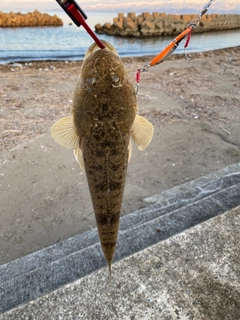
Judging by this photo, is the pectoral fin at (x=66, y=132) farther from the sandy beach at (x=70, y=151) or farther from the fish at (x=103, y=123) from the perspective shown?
the sandy beach at (x=70, y=151)

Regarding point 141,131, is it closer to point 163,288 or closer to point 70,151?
point 163,288

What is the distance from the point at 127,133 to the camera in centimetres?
163

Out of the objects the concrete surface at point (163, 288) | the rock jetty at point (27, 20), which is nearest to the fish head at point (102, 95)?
the concrete surface at point (163, 288)

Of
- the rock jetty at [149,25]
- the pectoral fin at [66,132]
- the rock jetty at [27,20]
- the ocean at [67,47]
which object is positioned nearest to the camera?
the pectoral fin at [66,132]

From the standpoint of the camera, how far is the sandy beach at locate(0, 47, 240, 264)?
4742 mm

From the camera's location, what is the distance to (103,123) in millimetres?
1560

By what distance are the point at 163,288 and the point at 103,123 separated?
1.64 meters

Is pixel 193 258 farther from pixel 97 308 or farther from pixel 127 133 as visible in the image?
pixel 127 133

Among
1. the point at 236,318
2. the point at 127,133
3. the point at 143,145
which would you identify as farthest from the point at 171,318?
the point at 127,133

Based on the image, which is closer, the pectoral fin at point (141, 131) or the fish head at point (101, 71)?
the fish head at point (101, 71)

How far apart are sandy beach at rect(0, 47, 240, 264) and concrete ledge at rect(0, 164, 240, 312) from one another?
134cm

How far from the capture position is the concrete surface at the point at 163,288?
229 centimetres

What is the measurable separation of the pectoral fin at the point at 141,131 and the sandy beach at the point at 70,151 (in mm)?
3118

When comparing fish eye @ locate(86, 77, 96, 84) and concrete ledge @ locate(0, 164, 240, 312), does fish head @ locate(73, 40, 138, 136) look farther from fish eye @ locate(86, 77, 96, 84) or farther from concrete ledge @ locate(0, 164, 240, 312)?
concrete ledge @ locate(0, 164, 240, 312)
